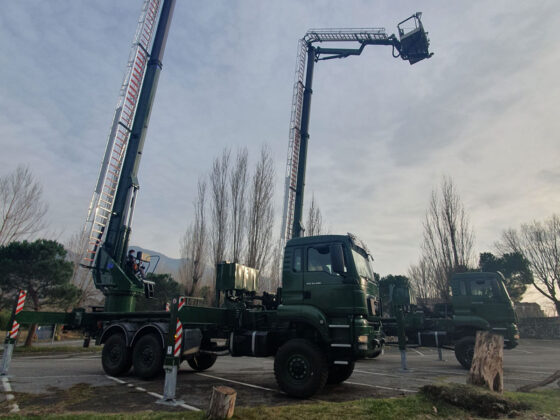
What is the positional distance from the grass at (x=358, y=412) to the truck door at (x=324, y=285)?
1.84 m

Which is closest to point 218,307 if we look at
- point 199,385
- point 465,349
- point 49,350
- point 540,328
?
point 199,385

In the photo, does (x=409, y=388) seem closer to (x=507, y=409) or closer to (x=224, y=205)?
(x=507, y=409)

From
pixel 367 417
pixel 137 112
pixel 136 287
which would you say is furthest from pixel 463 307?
pixel 137 112

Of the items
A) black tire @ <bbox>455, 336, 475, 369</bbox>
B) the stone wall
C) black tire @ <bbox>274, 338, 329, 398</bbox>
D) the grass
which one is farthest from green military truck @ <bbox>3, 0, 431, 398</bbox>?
the stone wall

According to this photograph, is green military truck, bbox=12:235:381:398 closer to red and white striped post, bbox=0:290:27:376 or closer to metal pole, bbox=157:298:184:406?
red and white striped post, bbox=0:290:27:376

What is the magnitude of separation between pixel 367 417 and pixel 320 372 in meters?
1.72

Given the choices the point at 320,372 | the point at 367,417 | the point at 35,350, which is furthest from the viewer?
the point at 35,350

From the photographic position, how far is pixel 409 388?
25.1 ft

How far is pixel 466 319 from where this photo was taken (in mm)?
11898

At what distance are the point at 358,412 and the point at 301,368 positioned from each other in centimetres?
180

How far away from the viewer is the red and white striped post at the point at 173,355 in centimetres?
626

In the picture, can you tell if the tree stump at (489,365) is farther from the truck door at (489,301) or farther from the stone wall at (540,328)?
the stone wall at (540,328)

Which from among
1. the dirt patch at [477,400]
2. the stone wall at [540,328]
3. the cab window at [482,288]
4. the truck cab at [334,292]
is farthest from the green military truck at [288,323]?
the stone wall at [540,328]

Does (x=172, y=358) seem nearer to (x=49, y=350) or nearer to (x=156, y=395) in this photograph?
(x=156, y=395)
